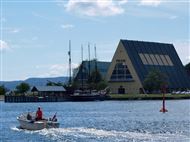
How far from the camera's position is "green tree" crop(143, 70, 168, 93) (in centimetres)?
18138

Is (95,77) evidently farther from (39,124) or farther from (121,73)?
(39,124)

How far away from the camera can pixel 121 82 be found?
195m

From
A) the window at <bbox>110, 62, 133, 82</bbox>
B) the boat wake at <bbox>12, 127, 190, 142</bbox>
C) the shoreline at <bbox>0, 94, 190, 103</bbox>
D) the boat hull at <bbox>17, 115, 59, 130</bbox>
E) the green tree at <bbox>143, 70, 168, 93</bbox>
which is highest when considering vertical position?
the window at <bbox>110, 62, 133, 82</bbox>

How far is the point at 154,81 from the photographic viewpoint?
182 metres

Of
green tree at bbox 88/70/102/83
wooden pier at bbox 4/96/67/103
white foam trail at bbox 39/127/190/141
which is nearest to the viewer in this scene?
white foam trail at bbox 39/127/190/141

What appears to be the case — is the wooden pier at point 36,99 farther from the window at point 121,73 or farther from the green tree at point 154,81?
the green tree at point 154,81

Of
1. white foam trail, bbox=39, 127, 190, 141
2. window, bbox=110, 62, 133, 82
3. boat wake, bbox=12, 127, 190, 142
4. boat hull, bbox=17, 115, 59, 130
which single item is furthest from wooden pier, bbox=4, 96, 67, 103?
boat wake, bbox=12, 127, 190, 142

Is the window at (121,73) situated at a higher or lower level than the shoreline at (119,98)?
higher

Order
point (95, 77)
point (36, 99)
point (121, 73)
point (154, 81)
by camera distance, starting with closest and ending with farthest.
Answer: point (154, 81) < point (36, 99) < point (121, 73) < point (95, 77)

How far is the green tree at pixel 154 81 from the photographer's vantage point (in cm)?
18138

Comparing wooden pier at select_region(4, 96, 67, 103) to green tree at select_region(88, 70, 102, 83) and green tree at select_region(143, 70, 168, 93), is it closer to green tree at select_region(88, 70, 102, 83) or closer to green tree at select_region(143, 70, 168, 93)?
green tree at select_region(88, 70, 102, 83)

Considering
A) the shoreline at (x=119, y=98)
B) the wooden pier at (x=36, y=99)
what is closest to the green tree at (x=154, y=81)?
the shoreline at (x=119, y=98)

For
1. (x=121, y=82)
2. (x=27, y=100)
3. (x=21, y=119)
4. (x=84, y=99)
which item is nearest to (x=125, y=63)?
(x=121, y=82)

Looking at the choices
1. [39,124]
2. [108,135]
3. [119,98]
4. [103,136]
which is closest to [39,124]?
[39,124]
